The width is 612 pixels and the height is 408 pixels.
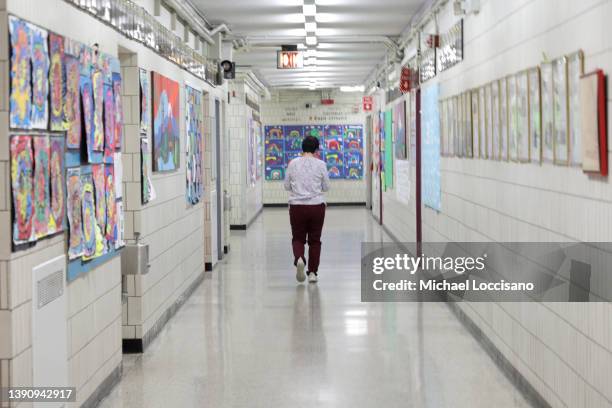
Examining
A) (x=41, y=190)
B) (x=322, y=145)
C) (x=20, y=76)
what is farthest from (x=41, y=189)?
(x=322, y=145)

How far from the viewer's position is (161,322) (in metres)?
7.77

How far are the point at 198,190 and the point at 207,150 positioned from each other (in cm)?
128

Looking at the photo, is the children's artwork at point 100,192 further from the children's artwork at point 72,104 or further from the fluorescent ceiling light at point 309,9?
the fluorescent ceiling light at point 309,9

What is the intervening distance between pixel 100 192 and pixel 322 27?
7.36 meters

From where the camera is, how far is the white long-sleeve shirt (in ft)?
32.8

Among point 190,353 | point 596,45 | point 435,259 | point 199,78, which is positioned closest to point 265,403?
point 190,353

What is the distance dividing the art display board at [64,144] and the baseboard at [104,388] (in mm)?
766

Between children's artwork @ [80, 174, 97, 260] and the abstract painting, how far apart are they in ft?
2.07

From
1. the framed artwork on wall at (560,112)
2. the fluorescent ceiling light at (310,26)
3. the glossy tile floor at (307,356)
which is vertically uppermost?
the fluorescent ceiling light at (310,26)

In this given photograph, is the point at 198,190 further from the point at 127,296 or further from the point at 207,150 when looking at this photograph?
the point at 127,296

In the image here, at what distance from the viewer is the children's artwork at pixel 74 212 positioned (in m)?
4.70

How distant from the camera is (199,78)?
10.6 m

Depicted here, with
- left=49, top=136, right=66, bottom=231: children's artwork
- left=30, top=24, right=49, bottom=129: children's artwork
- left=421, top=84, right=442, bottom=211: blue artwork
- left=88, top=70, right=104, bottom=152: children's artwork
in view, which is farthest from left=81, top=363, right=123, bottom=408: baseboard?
left=421, top=84, right=442, bottom=211: blue artwork

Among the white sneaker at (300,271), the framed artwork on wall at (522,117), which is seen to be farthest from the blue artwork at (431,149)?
the framed artwork on wall at (522,117)
